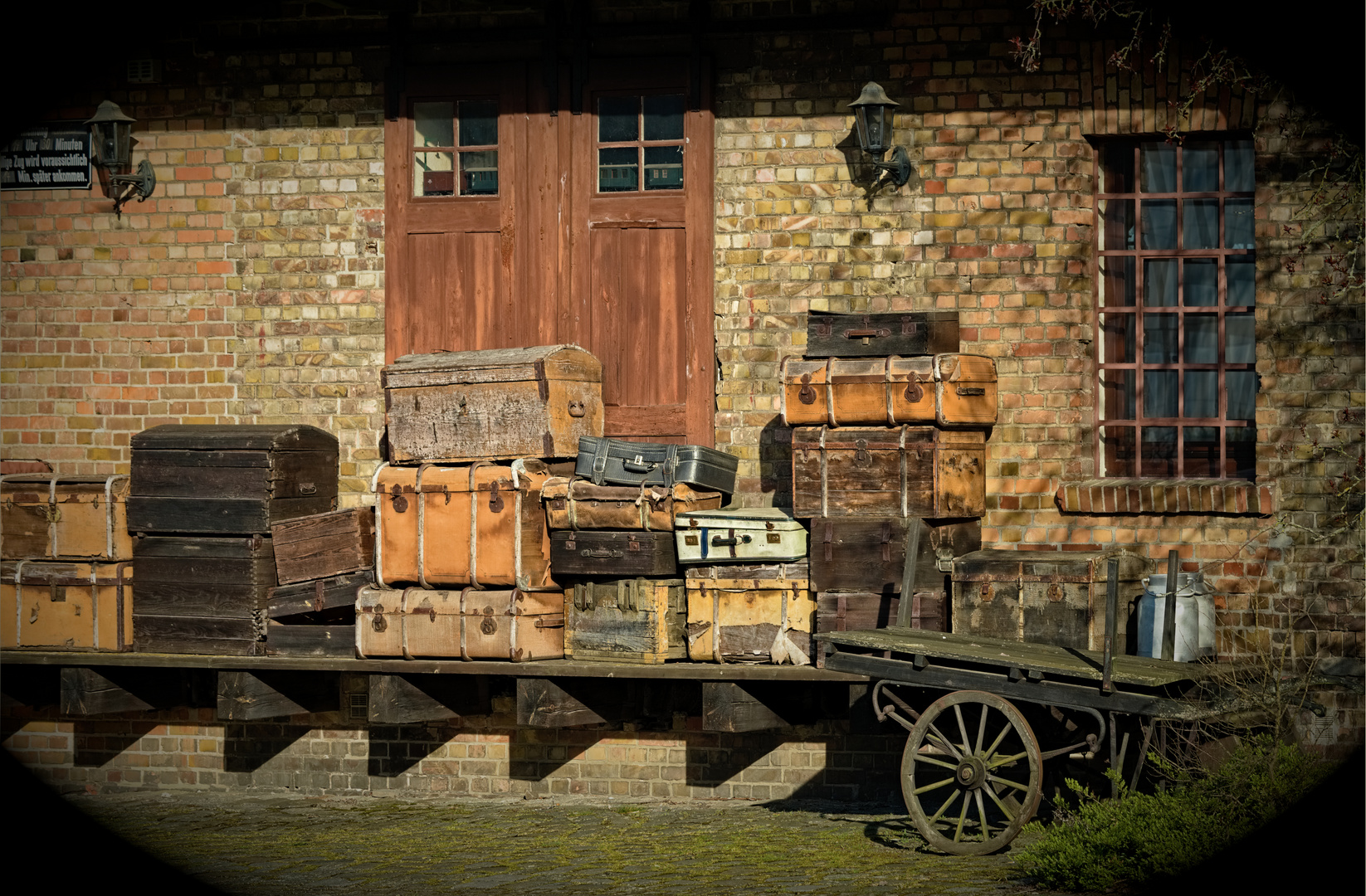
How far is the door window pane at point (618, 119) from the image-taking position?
8562 millimetres

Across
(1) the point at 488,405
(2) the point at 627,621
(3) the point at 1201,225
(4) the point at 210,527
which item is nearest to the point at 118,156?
(4) the point at 210,527

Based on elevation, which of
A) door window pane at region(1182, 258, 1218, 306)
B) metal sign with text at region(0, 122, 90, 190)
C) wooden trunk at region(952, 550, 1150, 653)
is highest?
metal sign with text at region(0, 122, 90, 190)

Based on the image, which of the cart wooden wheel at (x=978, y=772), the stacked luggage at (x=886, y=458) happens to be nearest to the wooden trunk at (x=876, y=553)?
the stacked luggage at (x=886, y=458)

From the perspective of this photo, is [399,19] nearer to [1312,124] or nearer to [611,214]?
[611,214]

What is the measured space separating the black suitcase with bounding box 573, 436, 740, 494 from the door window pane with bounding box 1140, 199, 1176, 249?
2.63 meters

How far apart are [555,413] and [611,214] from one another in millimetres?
1331

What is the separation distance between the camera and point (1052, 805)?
7625 mm

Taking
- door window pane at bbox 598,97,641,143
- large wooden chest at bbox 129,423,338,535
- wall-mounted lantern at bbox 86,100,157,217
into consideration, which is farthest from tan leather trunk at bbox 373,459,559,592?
wall-mounted lantern at bbox 86,100,157,217

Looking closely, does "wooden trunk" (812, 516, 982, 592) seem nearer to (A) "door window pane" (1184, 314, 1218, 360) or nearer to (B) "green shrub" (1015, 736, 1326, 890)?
(B) "green shrub" (1015, 736, 1326, 890)

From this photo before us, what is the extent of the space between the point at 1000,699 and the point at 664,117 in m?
3.80

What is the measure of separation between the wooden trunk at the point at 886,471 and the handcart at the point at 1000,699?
659 mm

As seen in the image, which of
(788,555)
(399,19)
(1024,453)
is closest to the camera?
(788,555)

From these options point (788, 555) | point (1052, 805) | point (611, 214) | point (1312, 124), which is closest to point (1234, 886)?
point (1052, 805)

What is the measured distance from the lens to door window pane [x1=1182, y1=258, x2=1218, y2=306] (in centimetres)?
805
